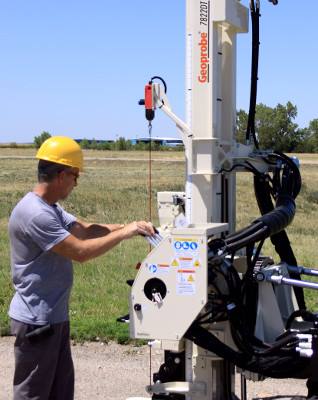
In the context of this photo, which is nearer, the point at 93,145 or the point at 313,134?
the point at 313,134

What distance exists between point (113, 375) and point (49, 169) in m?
2.86

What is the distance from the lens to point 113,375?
22.4ft

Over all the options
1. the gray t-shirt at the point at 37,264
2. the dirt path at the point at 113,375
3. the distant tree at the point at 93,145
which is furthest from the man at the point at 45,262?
the distant tree at the point at 93,145

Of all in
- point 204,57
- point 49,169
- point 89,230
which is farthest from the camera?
point 89,230

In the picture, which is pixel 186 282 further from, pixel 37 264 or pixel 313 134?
pixel 313 134

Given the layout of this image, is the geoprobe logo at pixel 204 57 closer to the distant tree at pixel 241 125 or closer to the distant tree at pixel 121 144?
the distant tree at pixel 241 125

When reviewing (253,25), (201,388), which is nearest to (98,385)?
(201,388)

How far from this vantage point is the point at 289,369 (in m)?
4.68

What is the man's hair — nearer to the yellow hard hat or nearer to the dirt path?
the yellow hard hat

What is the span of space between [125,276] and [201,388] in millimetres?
5487

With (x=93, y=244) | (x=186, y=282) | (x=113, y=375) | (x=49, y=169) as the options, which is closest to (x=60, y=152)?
(x=49, y=169)

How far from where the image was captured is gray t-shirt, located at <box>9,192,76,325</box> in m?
4.53

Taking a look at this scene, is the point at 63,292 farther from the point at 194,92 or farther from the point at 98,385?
the point at 98,385

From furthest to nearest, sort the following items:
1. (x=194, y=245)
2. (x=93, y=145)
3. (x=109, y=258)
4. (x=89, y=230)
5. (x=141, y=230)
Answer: (x=93, y=145)
(x=109, y=258)
(x=89, y=230)
(x=141, y=230)
(x=194, y=245)
